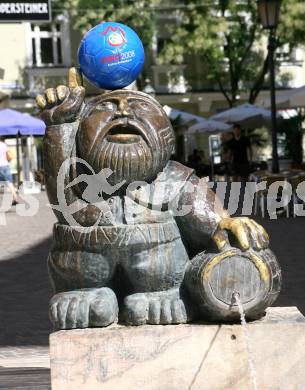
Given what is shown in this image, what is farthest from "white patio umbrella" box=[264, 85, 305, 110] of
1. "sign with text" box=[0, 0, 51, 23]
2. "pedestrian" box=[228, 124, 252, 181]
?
"sign with text" box=[0, 0, 51, 23]

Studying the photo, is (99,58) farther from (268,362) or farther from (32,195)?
(32,195)

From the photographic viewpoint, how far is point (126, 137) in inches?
153

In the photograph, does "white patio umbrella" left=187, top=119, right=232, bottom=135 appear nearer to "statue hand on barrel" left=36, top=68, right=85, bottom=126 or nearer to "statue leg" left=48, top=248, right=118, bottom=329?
"statue hand on barrel" left=36, top=68, right=85, bottom=126

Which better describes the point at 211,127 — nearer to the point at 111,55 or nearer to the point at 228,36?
the point at 228,36

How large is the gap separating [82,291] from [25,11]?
10.6 m

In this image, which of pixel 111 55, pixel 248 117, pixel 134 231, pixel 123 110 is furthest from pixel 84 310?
pixel 248 117

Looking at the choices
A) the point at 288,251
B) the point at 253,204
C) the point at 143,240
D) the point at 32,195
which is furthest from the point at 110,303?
the point at 32,195

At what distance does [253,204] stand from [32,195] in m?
9.54

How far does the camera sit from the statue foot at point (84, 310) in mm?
3785

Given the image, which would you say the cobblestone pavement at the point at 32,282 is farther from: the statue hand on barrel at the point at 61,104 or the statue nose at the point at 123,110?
the statue nose at the point at 123,110

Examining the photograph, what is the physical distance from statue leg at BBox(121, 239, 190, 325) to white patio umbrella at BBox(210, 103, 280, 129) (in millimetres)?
17841

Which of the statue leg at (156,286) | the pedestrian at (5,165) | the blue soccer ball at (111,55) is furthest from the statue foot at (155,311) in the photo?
the pedestrian at (5,165)

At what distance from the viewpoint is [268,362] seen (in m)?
3.75

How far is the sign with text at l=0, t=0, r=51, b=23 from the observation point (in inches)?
536
